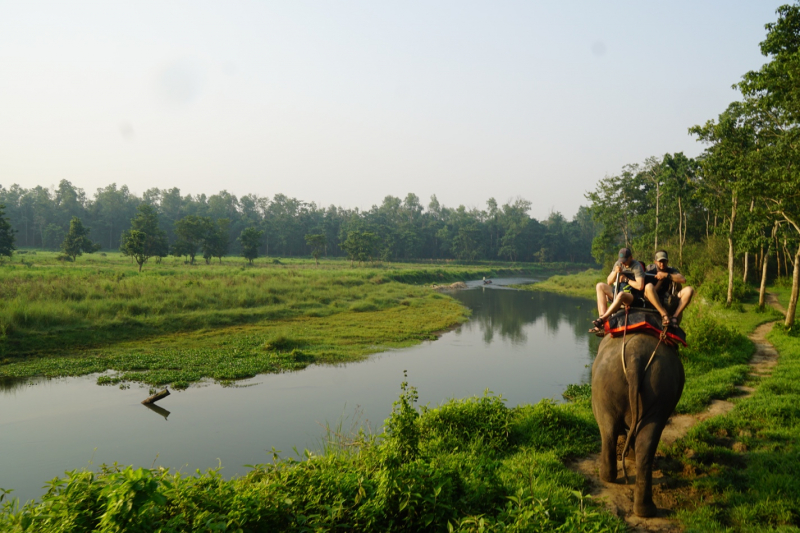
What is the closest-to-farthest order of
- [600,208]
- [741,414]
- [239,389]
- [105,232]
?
1. [741,414]
2. [239,389]
3. [600,208]
4. [105,232]

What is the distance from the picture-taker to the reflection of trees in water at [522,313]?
20078mm

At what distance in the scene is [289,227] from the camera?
236 feet

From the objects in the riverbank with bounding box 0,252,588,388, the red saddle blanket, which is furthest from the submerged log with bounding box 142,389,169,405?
the red saddle blanket

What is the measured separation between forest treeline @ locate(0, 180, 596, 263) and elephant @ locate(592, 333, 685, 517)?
53.5m

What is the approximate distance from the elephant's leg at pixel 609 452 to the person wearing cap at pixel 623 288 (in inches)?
40.6

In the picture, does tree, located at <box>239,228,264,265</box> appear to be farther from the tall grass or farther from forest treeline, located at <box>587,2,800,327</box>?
forest treeline, located at <box>587,2,800,327</box>

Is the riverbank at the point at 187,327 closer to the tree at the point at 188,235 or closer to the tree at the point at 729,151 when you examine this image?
the tree at the point at 729,151

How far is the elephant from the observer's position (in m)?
4.24

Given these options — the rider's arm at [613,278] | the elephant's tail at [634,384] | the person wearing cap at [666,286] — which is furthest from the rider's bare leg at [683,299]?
the elephant's tail at [634,384]

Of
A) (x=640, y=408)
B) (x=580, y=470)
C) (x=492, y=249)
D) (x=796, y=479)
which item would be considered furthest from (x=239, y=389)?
(x=492, y=249)

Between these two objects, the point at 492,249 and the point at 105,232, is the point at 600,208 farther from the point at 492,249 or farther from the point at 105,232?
the point at 105,232

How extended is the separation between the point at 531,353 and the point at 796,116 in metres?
9.60

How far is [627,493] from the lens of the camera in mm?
4602

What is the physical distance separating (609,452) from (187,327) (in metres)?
15.1
